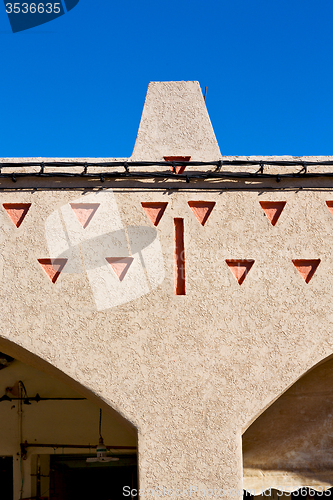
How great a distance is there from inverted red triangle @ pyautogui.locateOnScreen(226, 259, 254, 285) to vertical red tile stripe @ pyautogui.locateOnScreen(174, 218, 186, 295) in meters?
0.44

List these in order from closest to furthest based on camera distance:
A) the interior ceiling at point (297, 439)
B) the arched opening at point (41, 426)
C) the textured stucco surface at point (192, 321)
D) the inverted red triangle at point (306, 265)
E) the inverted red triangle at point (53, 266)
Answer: the textured stucco surface at point (192, 321)
the inverted red triangle at point (53, 266)
the inverted red triangle at point (306, 265)
the interior ceiling at point (297, 439)
the arched opening at point (41, 426)

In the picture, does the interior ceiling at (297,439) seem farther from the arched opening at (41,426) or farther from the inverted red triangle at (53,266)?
the inverted red triangle at (53,266)

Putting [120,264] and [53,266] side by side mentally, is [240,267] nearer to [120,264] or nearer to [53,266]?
[120,264]

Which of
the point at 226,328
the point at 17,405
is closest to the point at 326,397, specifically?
the point at 226,328

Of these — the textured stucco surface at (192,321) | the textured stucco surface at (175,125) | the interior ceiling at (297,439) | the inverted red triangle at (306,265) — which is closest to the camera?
the textured stucco surface at (192,321)

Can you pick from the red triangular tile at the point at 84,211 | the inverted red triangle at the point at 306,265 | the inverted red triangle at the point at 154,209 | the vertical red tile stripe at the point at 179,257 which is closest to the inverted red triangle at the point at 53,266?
the red triangular tile at the point at 84,211

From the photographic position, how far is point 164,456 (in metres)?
3.87

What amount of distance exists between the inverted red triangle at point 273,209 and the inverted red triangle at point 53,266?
6.53 feet

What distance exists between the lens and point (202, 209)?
4.36 metres

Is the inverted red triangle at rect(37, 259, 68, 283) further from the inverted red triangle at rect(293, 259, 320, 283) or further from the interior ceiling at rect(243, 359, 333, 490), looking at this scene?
the interior ceiling at rect(243, 359, 333, 490)

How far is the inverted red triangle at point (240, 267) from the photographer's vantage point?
4230 millimetres

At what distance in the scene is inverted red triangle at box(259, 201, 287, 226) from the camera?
436 centimetres

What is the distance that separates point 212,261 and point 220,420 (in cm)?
→ 143

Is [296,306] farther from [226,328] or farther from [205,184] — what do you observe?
[205,184]
